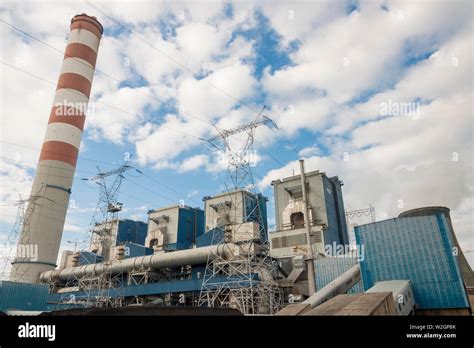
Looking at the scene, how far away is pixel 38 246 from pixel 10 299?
392 inches

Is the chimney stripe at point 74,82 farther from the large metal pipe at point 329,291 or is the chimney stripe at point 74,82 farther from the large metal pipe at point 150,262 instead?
the large metal pipe at point 329,291

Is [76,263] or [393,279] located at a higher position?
[76,263]

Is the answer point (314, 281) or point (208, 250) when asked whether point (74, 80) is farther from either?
point (314, 281)

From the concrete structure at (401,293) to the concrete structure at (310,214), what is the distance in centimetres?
1750

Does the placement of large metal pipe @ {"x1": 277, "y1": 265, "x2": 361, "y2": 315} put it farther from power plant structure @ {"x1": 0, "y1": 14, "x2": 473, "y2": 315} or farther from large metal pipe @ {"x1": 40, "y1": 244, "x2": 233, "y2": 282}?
large metal pipe @ {"x1": 40, "y1": 244, "x2": 233, "y2": 282}

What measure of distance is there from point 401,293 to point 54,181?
35.4m

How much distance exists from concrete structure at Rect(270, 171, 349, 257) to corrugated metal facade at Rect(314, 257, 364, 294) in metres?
8.06

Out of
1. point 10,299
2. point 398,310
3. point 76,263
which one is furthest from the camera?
point 76,263

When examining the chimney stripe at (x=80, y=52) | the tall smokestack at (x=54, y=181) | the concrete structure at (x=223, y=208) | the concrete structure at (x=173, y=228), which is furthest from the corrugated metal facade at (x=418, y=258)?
the chimney stripe at (x=80, y=52)

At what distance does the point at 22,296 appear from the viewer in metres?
26.2
